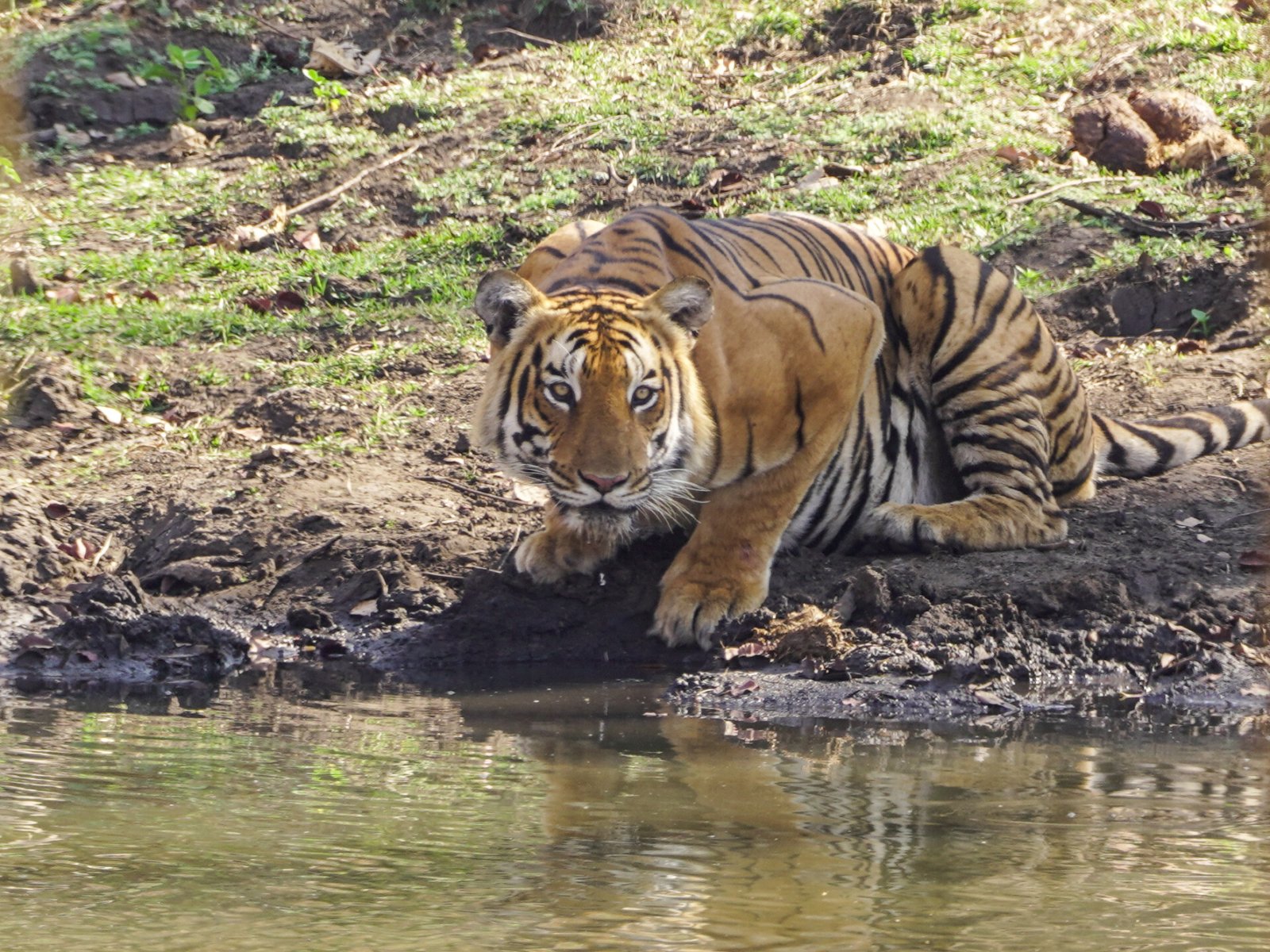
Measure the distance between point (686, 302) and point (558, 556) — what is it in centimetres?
96

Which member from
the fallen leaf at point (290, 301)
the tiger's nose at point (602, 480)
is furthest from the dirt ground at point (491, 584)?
the fallen leaf at point (290, 301)

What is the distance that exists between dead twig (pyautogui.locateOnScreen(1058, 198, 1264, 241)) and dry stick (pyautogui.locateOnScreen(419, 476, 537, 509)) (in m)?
3.28

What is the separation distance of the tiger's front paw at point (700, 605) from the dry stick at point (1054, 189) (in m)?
3.66

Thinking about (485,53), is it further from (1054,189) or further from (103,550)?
(103,550)

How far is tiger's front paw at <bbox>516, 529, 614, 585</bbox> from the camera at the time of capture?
16.9ft

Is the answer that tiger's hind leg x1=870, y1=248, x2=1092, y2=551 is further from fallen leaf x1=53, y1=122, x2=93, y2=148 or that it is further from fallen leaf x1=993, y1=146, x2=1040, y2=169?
fallen leaf x1=53, y1=122, x2=93, y2=148

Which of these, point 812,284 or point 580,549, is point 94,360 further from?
point 812,284

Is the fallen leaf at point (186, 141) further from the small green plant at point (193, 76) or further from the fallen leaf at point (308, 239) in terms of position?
the fallen leaf at point (308, 239)

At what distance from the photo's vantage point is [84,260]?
8.09 metres

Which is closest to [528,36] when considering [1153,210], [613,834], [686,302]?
[1153,210]

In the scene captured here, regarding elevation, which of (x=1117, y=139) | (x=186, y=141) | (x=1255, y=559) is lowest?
(x=1255, y=559)

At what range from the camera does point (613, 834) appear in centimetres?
299

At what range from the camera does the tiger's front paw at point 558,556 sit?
202 inches

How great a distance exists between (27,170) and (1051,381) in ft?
19.3
